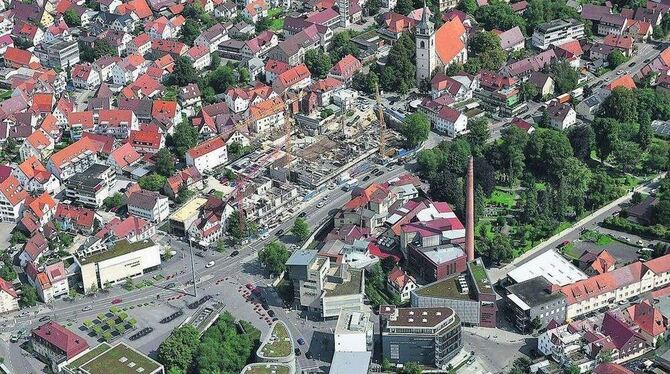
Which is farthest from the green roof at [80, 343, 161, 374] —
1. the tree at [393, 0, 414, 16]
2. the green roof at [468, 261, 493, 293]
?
the tree at [393, 0, 414, 16]

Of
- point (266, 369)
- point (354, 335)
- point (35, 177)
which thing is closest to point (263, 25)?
point (35, 177)

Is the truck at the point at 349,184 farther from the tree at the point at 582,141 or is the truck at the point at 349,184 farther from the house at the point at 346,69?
the tree at the point at 582,141

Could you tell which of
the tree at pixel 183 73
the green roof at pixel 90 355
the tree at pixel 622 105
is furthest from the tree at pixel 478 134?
the green roof at pixel 90 355

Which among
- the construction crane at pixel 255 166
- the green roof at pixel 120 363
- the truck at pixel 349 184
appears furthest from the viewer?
the truck at pixel 349 184

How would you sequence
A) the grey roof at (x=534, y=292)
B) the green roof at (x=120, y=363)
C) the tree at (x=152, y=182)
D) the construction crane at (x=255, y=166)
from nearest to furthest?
the green roof at (x=120, y=363) → the grey roof at (x=534, y=292) → the construction crane at (x=255, y=166) → the tree at (x=152, y=182)

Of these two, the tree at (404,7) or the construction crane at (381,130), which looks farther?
the tree at (404,7)

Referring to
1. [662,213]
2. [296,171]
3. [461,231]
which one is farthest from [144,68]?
[662,213]

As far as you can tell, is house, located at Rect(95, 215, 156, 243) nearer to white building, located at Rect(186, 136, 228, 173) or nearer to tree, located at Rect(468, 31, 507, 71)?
white building, located at Rect(186, 136, 228, 173)
